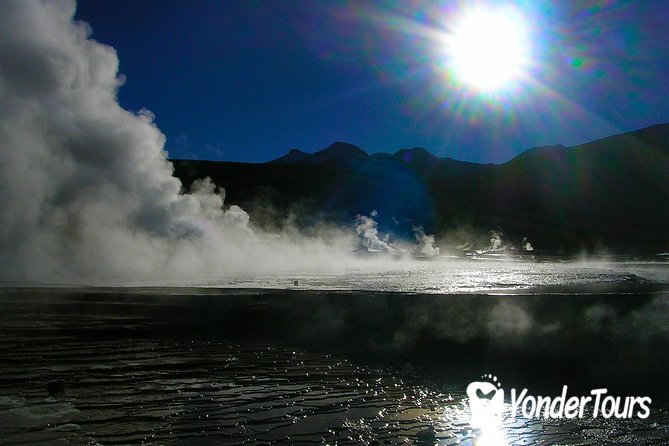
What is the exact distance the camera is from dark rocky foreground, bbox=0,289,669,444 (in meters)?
8.45

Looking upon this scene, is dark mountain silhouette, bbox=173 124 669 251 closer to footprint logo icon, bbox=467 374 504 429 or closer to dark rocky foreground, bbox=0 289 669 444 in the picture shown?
dark rocky foreground, bbox=0 289 669 444

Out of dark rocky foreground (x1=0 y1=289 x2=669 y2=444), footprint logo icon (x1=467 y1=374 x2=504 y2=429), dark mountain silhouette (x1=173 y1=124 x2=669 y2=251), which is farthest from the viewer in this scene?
dark mountain silhouette (x1=173 y1=124 x2=669 y2=251)

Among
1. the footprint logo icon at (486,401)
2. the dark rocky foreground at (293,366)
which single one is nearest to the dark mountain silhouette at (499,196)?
the dark rocky foreground at (293,366)

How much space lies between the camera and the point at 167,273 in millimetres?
30875

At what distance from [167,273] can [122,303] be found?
425 inches

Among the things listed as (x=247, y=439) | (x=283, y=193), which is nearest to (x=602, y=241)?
(x=283, y=193)
